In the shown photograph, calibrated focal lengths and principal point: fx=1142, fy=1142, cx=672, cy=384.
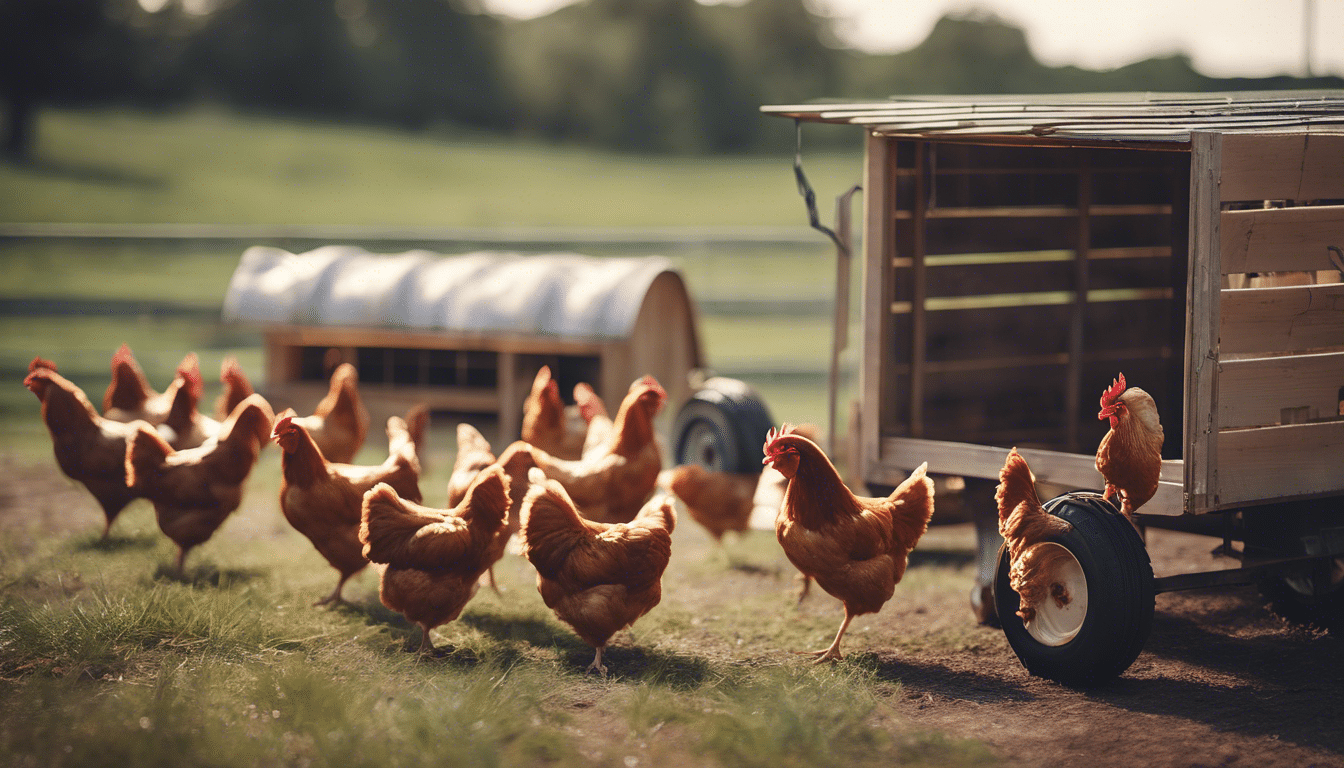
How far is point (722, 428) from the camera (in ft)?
25.1

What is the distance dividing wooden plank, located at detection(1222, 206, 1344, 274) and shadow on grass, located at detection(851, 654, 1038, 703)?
77.9 inches

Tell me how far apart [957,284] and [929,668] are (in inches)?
109

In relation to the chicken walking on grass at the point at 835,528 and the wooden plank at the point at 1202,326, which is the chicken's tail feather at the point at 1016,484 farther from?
the wooden plank at the point at 1202,326

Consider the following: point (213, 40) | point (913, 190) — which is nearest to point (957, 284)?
point (913, 190)

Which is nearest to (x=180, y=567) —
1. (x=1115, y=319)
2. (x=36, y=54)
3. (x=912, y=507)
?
(x=912, y=507)

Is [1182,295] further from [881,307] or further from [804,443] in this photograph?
[804,443]

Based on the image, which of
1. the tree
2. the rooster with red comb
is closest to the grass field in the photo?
the rooster with red comb

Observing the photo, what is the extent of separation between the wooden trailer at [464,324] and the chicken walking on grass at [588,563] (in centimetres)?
353

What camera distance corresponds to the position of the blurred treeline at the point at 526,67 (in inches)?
1665

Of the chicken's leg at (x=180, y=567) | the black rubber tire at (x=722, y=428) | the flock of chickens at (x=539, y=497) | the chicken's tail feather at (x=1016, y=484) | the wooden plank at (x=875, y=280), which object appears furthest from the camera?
the black rubber tire at (x=722, y=428)

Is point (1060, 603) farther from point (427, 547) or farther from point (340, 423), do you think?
point (340, 423)

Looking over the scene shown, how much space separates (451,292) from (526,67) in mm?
40941

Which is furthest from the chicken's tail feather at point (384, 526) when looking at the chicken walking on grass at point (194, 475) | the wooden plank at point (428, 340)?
the wooden plank at point (428, 340)

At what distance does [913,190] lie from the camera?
22.3 ft
